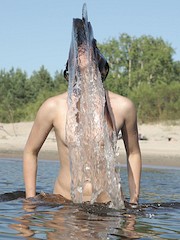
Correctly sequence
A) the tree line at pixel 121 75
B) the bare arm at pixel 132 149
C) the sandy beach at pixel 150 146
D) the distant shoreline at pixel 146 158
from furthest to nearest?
the tree line at pixel 121 75 → the sandy beach at pixel 150 146 → the distant shoreline at pixel 146 158 → the bare arm at pixel 132 149

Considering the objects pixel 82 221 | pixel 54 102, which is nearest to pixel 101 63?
pixel 54 102

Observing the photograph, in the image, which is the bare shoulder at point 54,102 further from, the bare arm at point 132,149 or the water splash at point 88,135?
the bare arm at point 132,149

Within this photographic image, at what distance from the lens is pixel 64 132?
509 cm

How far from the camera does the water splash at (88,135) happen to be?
197 inches

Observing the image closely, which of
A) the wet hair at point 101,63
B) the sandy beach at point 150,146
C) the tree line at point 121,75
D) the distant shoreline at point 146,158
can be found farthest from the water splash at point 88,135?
the tree line at point 121,75

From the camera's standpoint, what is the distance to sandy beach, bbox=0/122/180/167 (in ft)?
58.5

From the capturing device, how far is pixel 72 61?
506cm

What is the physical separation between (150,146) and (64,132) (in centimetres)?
1515

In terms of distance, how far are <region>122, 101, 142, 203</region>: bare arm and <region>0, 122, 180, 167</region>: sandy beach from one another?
37.0 ft

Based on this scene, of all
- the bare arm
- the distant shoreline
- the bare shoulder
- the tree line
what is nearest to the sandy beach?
the distant shoreline

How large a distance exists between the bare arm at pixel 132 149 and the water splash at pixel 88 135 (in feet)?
0.54

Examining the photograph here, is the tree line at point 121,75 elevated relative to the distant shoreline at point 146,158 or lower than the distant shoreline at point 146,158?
elevated

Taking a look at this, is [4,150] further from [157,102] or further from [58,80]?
[58,80]

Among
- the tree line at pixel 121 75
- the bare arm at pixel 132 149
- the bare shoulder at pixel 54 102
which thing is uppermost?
the tree line at pixel 121 75
